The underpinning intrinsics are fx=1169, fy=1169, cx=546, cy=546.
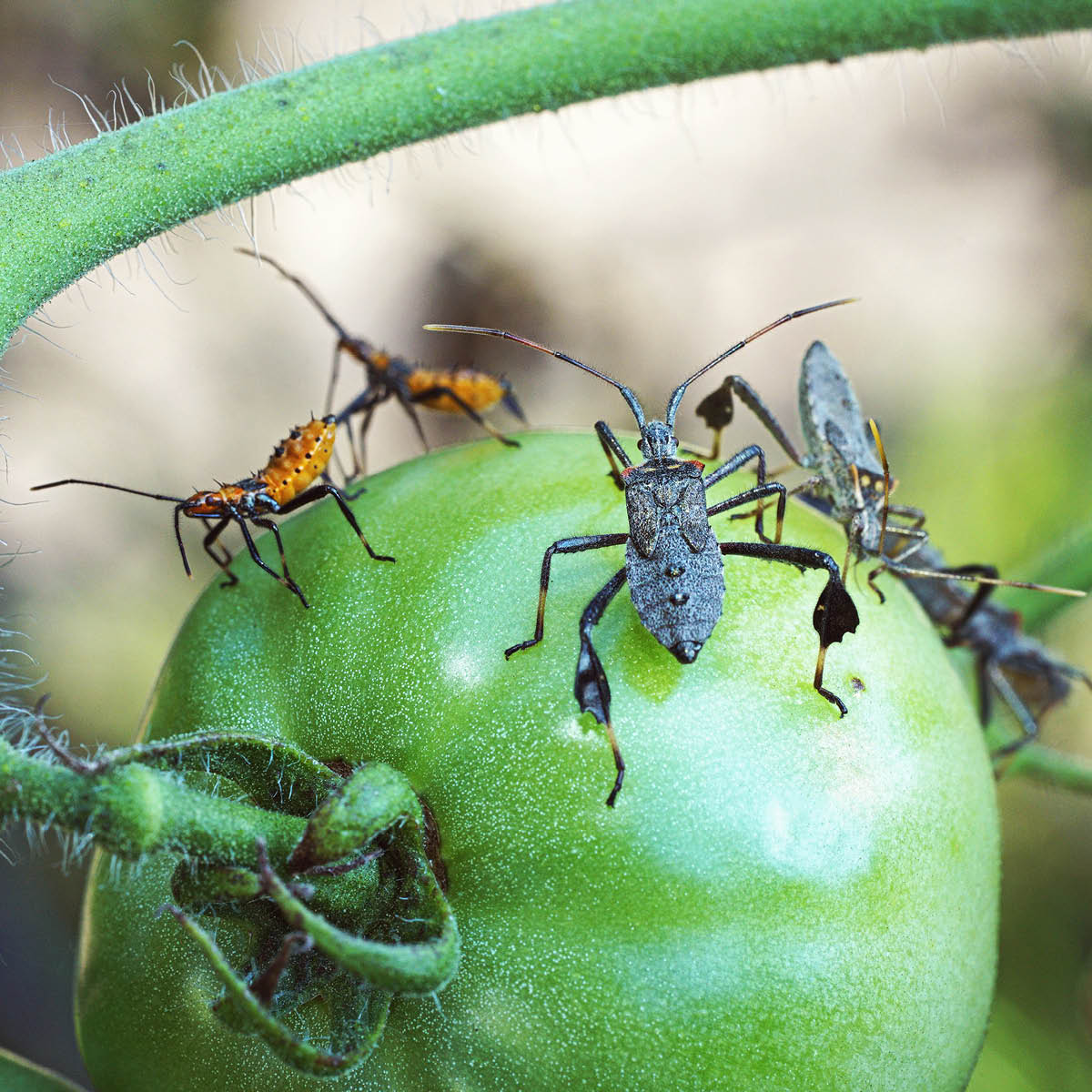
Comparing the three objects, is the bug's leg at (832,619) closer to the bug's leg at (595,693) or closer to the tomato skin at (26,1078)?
the bug's leg at (595,693)

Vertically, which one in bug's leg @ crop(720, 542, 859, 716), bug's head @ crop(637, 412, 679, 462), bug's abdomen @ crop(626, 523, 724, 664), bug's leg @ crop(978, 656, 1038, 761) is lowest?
bug's leg @ crop(978, 656, 1038, 761)

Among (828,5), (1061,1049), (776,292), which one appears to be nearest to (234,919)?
(828,5)

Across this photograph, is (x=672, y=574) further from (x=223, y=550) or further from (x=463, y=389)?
(x=463, y=389)

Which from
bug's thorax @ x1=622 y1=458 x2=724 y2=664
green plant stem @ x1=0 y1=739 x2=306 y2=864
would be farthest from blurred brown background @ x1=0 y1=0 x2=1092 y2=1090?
green plant stem @ x1=0 y1=739 x2=306 y2=864

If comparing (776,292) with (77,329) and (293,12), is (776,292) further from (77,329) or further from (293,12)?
(77,329)

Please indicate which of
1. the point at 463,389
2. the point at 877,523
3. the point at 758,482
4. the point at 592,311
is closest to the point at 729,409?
the point at 758,482

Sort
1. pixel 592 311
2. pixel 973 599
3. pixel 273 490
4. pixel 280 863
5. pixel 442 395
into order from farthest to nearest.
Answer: pixel 592 311 → pixel 442 395 → pixel 973 599 → pixel 273 490 → pixel 280 863

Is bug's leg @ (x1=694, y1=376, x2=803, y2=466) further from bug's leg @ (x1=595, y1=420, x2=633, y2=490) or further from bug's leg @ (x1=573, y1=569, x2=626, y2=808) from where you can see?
bug's leg @ (x1=573, y1=569, x2=626, y2=808)
